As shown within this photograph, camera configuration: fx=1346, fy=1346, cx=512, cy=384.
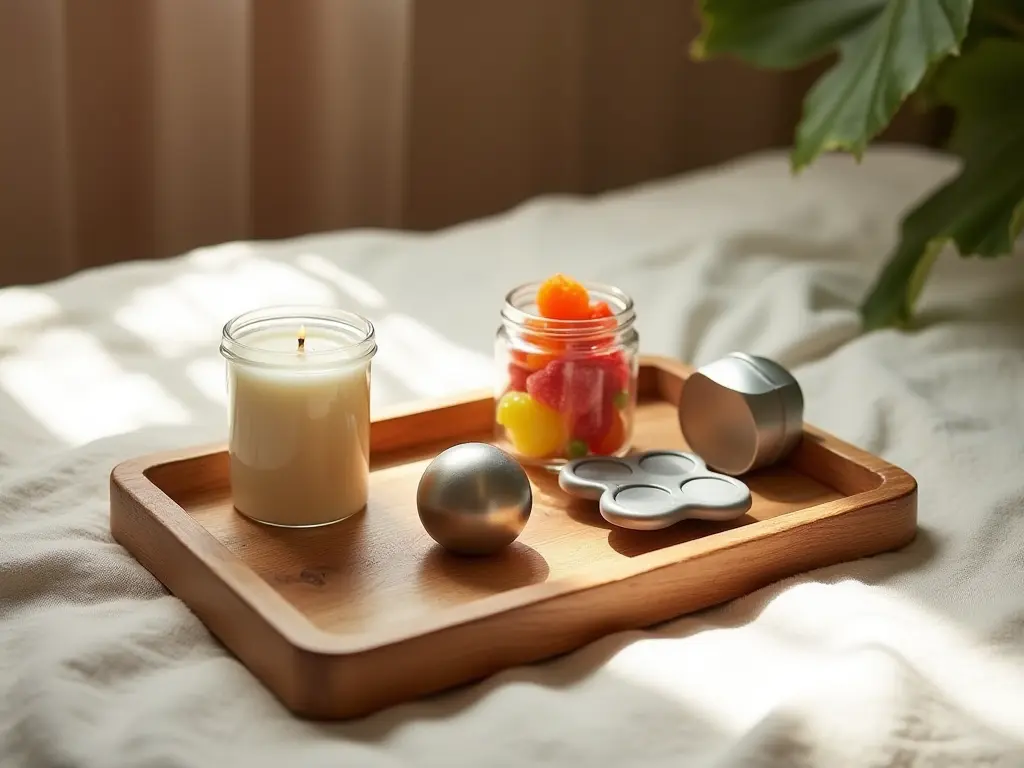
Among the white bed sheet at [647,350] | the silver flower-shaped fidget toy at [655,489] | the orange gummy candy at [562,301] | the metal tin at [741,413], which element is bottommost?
the white bed sheet at [647,350]

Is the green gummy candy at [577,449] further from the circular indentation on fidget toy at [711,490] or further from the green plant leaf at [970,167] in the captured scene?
the green plant leaf at [970,167]

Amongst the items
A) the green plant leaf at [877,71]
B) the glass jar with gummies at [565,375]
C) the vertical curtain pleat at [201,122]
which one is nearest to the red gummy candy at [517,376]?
the glass jar with gummies at [565,375]

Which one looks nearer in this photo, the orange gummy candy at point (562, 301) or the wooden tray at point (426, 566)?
the wooden tray at point (426, 566)

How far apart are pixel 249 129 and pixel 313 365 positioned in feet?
3.50

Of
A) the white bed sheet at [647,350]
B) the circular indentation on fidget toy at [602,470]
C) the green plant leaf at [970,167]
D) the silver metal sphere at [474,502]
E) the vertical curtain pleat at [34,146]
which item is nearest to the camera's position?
the white bed sheet at [647,350]

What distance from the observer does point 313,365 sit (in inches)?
35.8

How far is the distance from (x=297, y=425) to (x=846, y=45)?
720mm

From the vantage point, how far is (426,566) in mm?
888

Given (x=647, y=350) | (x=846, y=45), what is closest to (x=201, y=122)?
(x=647, y=350)

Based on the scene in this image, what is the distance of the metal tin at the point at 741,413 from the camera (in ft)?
3.36

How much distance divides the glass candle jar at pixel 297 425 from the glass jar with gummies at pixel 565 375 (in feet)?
0.47

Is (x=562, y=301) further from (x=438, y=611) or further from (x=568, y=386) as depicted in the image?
(x=438, y=611)

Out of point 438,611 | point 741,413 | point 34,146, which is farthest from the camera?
point 34,146

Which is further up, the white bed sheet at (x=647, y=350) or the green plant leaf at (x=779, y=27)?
the green plant leaf at (x=779, y=27)
